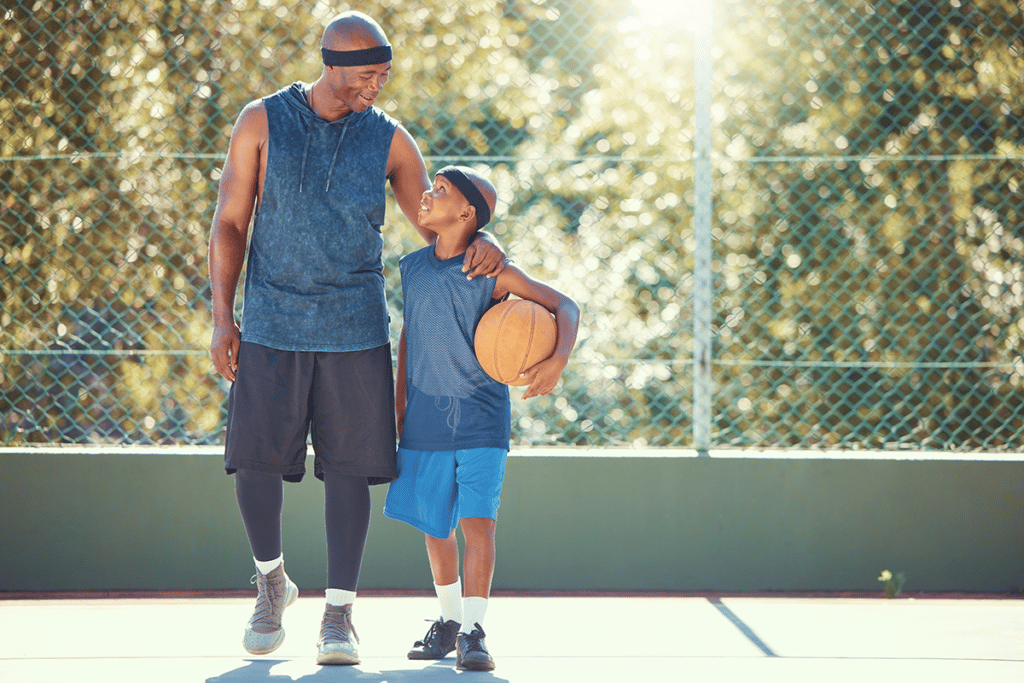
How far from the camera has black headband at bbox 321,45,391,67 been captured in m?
2.89

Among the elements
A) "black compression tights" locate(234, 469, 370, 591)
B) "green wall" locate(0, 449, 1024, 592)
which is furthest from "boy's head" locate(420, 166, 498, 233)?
"green wall" locate(0, 449, 1024, 592)

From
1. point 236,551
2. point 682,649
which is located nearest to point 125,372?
point 236,551

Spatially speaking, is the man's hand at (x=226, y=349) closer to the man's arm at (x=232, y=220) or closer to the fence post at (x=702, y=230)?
the man's arm at (x=232, y=220)

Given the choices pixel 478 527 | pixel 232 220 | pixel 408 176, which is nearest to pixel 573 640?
pixel 478 527

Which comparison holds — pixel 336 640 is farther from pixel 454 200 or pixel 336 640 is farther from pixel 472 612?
pixel 454 200

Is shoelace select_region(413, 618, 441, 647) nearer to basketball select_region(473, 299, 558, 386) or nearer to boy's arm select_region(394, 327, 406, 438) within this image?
boy's arm select_region(394, 327, 406, 438)

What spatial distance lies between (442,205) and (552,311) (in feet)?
1.53

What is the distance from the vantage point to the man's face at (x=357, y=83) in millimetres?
2914

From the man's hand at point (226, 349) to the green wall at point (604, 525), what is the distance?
4.08 ft

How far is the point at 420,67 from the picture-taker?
15.8 ft

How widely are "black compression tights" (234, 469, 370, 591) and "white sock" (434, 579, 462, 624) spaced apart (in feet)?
0.90

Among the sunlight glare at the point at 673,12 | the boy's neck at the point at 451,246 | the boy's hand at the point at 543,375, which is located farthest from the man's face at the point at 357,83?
the sunlight glare at the point at 673,12

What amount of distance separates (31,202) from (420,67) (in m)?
1.92

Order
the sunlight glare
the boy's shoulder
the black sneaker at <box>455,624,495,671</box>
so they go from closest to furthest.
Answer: the black sneaker at <box>455,624,495,671</box>, the boy's shoulder, the sunlight glare
